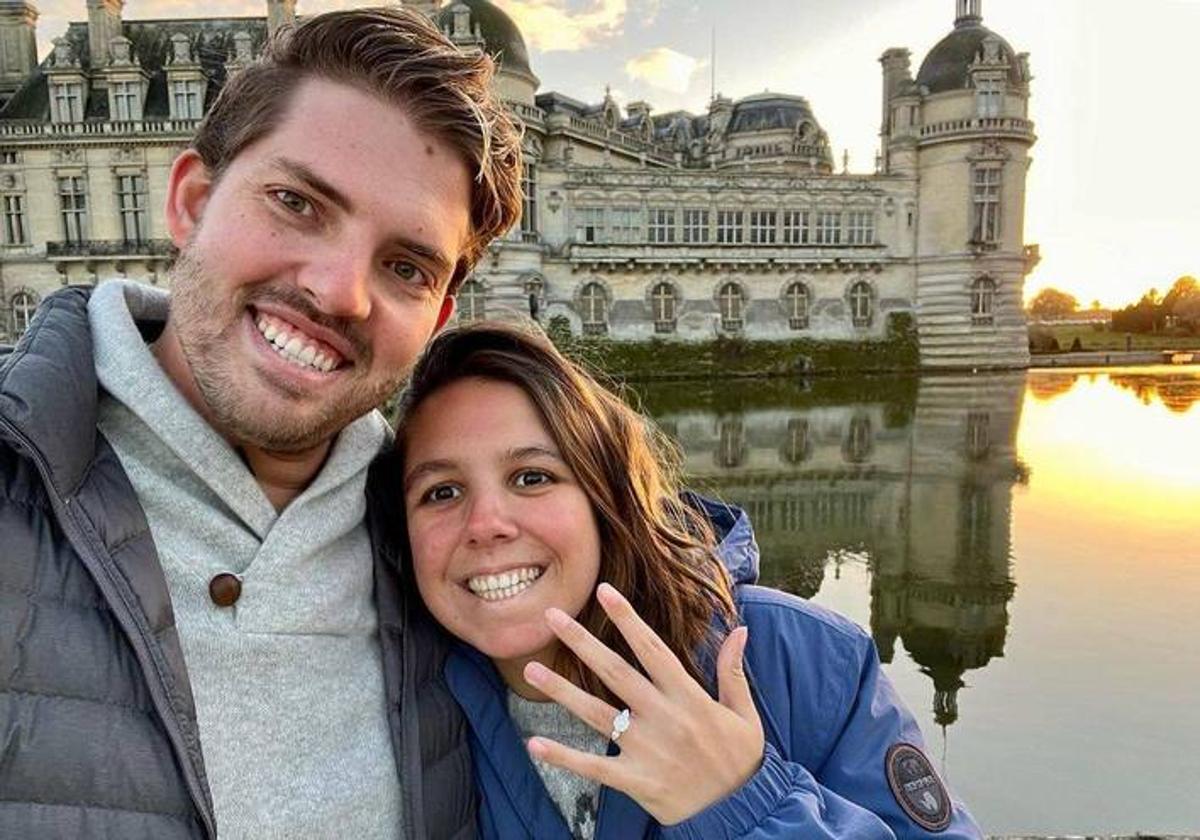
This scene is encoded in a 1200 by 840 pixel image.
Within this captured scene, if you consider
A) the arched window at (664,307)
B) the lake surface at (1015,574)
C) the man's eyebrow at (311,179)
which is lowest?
the lake surface at (1015,574)

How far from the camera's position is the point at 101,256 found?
84.3 feet

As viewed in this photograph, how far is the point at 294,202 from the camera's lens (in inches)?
66.1

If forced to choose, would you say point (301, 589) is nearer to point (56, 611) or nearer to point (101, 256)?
point (56, 611)

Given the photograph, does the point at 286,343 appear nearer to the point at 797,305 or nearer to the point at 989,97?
the point at 797,305

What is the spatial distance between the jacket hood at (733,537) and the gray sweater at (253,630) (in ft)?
3.03

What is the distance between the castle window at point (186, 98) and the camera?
2562 centimetres

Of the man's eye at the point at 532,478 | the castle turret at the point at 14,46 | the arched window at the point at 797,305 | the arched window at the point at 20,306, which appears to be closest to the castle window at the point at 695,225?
the arched window at the point at 797,305

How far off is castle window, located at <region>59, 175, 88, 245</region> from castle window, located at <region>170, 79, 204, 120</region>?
3.84 metres

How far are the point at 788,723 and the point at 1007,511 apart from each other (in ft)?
33.8

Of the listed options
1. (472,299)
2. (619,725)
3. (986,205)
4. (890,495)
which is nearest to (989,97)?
(986,205)

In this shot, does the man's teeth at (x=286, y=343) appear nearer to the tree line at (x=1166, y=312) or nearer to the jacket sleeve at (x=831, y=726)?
the jacket sleeve at (x=831, y=726)

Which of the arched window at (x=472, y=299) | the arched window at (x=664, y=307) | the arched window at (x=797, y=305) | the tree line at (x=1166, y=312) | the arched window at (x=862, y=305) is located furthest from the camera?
the tree line at (x=1166, y=312)

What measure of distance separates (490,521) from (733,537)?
75cm

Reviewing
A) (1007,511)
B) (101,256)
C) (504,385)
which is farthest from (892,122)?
(504,385)
